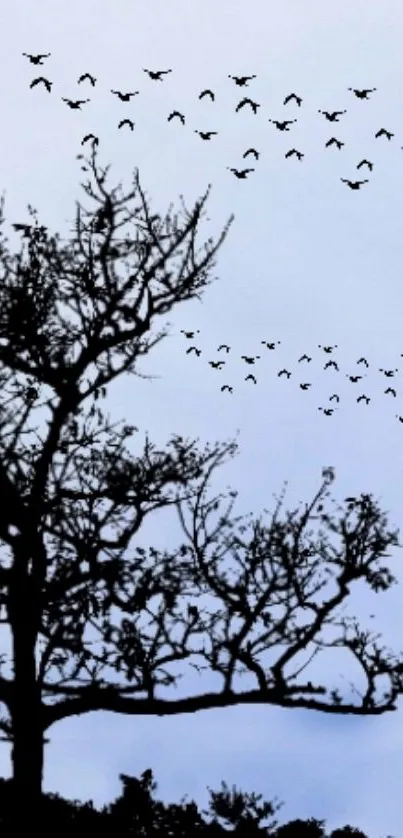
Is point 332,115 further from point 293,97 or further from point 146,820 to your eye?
point 146,820

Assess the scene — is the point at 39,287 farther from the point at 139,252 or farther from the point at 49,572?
the point at 49,572

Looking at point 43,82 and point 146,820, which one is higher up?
point 43,82

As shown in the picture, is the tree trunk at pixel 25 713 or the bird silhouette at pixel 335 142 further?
the bird silhouette at pixel 335 142

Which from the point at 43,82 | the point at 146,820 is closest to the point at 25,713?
the point at 146,820

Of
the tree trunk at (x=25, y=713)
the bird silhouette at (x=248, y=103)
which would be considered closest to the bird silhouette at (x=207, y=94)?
the bird silhouette at (x=248, y=103)

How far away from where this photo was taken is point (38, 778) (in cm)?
1450

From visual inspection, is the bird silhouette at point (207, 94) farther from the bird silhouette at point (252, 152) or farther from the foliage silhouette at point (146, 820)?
the foliage silhouette at point (146, 820)

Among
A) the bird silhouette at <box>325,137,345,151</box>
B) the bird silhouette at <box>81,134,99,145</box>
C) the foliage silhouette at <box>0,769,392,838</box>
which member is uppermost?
the bird silhouette at <box>325,137,345,151</box>

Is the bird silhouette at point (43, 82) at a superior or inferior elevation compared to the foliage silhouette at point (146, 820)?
superior

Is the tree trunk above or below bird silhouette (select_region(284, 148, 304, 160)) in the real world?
below

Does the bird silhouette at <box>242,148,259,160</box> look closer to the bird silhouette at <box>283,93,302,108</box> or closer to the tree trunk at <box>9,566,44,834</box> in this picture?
the bird silhouette at <box>283,93,302,108</box>

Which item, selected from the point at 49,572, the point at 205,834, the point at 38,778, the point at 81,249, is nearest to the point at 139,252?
the point at 81,249

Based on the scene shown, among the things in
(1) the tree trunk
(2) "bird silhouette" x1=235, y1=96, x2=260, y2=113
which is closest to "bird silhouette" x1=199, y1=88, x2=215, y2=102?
(2) "bird silhouette" x1=235, y1=96, x2=260, y2=113

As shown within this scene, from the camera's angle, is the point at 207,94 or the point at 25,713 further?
the point at 207,94
